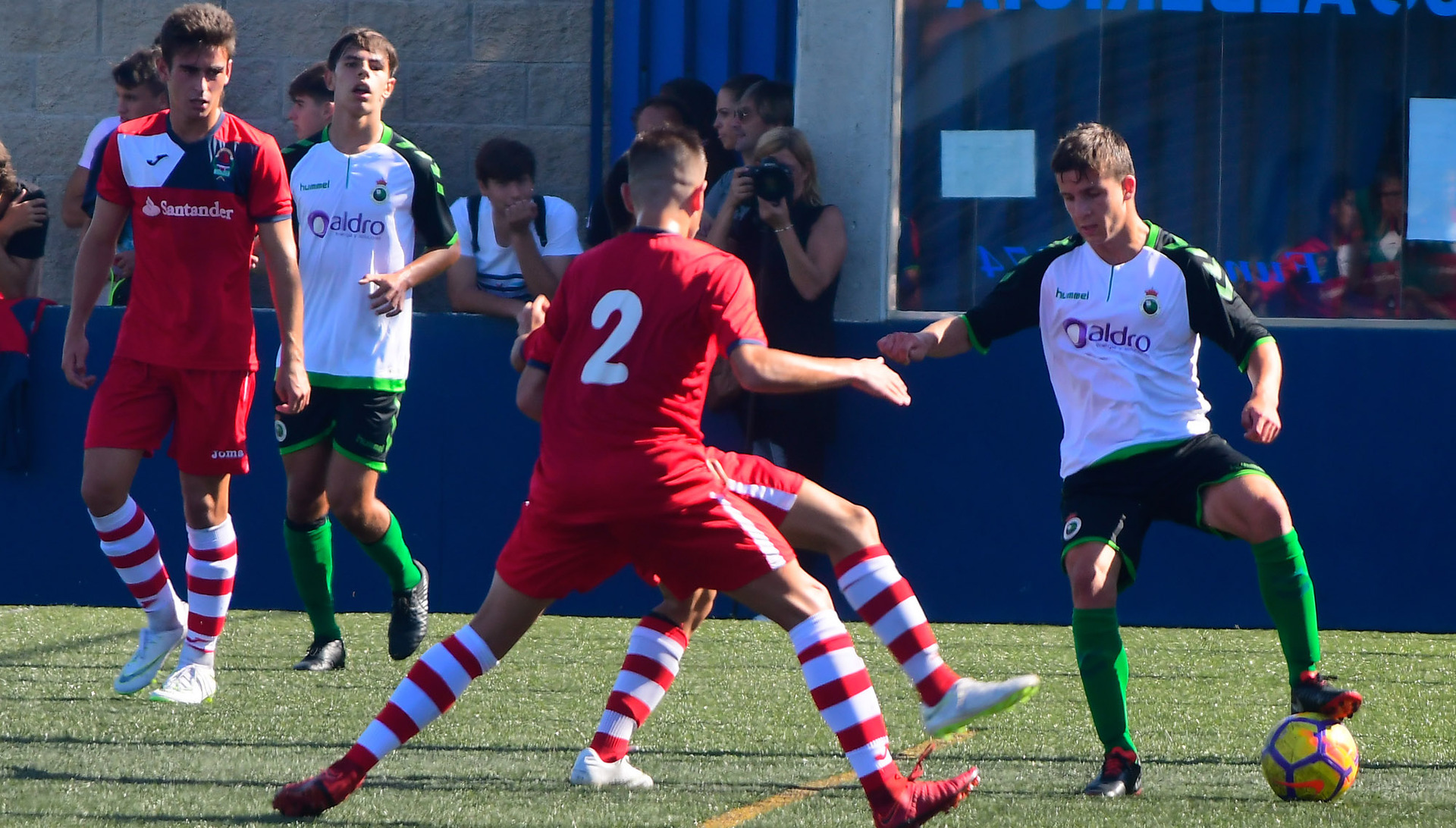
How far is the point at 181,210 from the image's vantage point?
546 centimetres

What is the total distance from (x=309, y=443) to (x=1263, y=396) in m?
3.36

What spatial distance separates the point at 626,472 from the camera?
Answer: 3783 millimetres

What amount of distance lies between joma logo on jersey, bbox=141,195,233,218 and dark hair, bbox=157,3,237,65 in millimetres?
431

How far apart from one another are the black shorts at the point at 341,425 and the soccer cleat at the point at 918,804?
3.08m

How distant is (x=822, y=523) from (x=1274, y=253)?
4.98m

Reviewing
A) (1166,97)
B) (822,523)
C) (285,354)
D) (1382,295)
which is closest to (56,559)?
(285,354)

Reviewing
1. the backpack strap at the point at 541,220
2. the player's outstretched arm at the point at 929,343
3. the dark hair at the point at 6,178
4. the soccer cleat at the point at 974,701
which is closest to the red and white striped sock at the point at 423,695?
the soccer cleat at the point at 974,701

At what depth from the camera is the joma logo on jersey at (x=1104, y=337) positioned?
188 inches

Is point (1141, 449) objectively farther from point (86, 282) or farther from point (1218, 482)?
point (86, 282)

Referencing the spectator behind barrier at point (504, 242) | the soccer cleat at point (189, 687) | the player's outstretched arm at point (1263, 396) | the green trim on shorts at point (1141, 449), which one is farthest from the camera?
the spectator behind barrier at point (504, 242)

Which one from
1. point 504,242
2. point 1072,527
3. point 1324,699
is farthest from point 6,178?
point 1324,699

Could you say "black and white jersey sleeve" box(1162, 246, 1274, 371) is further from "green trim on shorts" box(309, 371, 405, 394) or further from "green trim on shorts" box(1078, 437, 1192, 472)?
"green trim on shorts" box(309, 371, 405, 394)

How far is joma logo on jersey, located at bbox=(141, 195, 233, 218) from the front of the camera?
5.45 m

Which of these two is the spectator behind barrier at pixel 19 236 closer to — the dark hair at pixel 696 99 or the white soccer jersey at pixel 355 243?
the white soccer jersey at pixel 355 243
